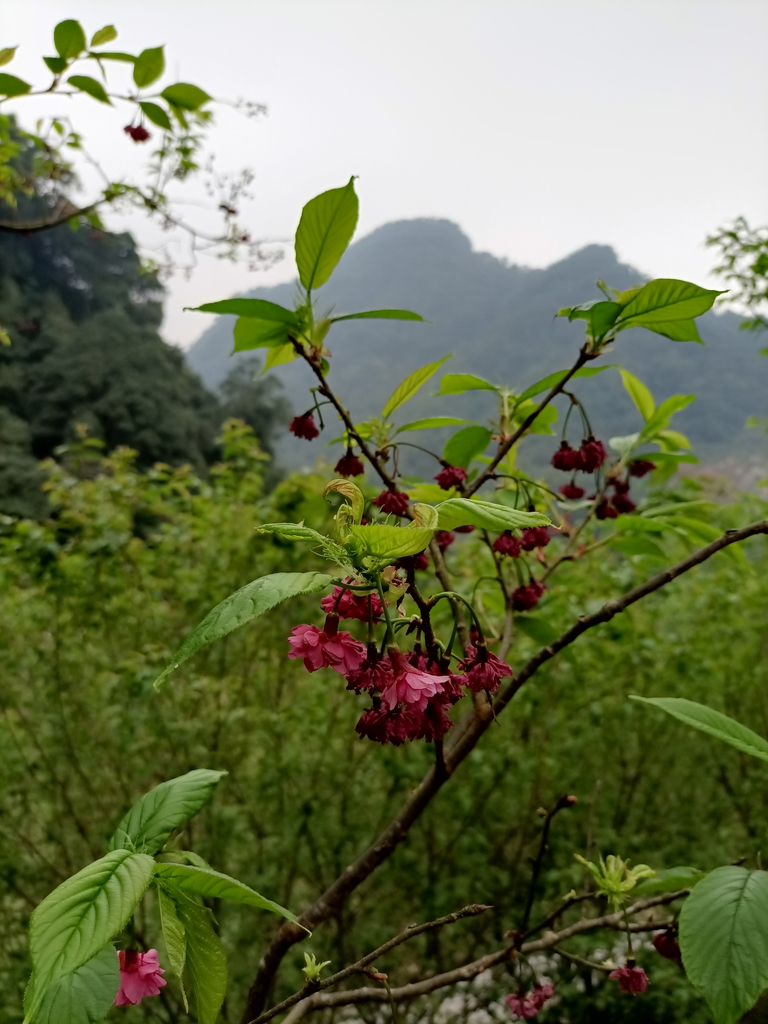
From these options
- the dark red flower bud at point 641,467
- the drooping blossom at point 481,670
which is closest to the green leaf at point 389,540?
the drooping blossom at point 481,670

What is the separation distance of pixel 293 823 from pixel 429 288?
6191 centimetres

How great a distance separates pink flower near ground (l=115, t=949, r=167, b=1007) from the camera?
1.92 ft

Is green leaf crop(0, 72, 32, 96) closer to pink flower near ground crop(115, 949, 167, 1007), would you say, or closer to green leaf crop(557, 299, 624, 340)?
green leaf crop(557, 299, 624, 340)

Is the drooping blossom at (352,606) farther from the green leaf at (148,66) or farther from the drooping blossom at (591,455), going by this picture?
the green leaf at (148,66)

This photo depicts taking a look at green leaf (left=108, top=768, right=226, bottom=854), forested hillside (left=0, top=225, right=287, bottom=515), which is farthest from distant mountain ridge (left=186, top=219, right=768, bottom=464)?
forested hillside (left=0, top=225, right=287, bottom=515)

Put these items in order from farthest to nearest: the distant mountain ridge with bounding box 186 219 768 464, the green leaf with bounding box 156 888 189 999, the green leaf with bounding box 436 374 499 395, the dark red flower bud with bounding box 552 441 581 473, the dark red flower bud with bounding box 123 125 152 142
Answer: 1. the distant mountain ridge with bounding box 186 219 768 464
2. the dark red flower bud with bounding box 123 125 152 142
3. the dark red flower bud with bounding box 552 441 581 473
4. the green leaf with bounding box 436 374 499 395
5. the green leaf with bounding box 156 888 189 999

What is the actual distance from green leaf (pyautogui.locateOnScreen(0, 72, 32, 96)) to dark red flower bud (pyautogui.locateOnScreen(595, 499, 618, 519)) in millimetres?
1428

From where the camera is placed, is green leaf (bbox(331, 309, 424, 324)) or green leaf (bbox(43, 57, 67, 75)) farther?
green leaf (bbox(43, 57, 67, 75))

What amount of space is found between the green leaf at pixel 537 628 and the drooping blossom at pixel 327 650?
51cm

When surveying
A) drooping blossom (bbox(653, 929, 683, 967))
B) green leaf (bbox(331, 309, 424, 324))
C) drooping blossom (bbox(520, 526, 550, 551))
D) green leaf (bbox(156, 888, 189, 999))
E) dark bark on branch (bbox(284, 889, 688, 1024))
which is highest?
green leaf (bbox(331, 309, 424, 324))

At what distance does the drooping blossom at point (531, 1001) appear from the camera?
1095 millimetres

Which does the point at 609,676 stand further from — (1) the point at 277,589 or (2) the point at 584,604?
(1) the point at 277,589

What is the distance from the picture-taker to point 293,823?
2.45 meters

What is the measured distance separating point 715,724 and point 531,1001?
77 centimetres
